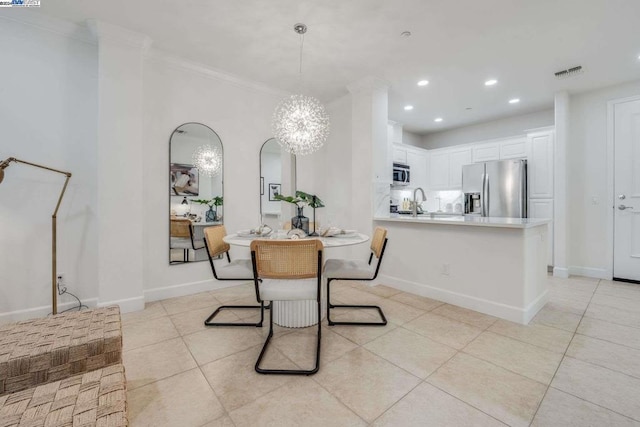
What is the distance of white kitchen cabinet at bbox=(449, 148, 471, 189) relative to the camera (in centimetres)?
550

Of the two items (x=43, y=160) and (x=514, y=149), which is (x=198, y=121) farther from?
(x=514, y=149)

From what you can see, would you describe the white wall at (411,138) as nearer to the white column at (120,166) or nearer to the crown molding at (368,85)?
the crown molding at (368,85)

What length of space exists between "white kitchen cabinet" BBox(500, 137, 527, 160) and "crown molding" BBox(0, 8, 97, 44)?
6.03 meters

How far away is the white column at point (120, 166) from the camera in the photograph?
8.64 ft

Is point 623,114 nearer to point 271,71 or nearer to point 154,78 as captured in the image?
point 271,71

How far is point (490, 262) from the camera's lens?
2.69 m

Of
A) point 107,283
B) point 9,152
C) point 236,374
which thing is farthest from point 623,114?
point 9,152

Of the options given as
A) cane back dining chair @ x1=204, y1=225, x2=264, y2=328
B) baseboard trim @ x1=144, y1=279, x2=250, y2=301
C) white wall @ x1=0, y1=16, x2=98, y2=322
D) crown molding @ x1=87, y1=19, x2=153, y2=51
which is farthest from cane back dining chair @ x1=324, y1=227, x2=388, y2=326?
crown molding @ x1=87, y1=19, x2=153, y2=51

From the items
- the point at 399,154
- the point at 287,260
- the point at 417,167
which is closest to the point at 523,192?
the point at 417,167

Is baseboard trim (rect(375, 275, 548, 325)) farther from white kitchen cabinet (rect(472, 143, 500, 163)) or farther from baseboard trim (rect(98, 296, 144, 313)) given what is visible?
white kitchen cabinet (rect(472, 143, 500, 163))

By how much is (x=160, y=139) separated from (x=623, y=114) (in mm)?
Answer: 6119

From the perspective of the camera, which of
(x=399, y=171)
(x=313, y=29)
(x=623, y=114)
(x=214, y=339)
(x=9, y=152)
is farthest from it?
(x=399, y=171)

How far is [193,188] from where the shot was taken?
3.34 m

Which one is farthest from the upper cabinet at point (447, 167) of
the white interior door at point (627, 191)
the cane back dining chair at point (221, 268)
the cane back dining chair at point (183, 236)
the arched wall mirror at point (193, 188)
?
the cane back dining chair at point (183, 236)
